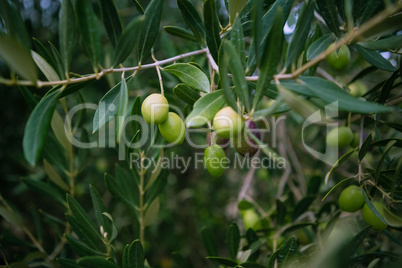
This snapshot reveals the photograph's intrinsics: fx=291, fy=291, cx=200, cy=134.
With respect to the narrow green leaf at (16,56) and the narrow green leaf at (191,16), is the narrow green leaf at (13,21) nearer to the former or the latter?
the narrow green leaf at (16,56)

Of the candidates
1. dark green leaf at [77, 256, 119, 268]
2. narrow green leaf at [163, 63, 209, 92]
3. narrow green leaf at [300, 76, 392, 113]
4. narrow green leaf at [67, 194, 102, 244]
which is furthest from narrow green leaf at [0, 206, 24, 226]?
narrow green leaf at [300, 76, 392, 113]

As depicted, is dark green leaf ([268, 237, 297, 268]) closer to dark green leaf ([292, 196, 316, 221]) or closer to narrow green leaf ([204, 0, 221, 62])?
dark green leaf ([292, 196, 316, 221])

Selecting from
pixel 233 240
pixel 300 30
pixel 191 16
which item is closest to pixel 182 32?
pixel 191 16

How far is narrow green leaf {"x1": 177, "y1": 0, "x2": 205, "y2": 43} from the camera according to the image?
1.01 metres

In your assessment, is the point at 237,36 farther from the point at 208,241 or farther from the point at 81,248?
the point at 208,241

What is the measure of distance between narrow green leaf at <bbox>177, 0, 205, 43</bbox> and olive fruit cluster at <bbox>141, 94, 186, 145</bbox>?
351 mm

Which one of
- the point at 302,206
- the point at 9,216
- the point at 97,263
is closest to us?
the point at 97,263

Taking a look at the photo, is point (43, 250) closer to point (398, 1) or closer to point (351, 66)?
point (398, 1)

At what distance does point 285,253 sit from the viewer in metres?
0.97

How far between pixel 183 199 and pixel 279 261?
2337 mm

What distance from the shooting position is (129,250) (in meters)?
0.97

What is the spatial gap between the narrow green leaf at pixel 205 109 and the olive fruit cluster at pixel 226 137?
0.02 meters

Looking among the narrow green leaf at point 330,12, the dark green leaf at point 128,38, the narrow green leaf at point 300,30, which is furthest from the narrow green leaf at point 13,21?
the narrow green leaf at point 330,12

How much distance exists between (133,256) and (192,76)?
2.08ft
